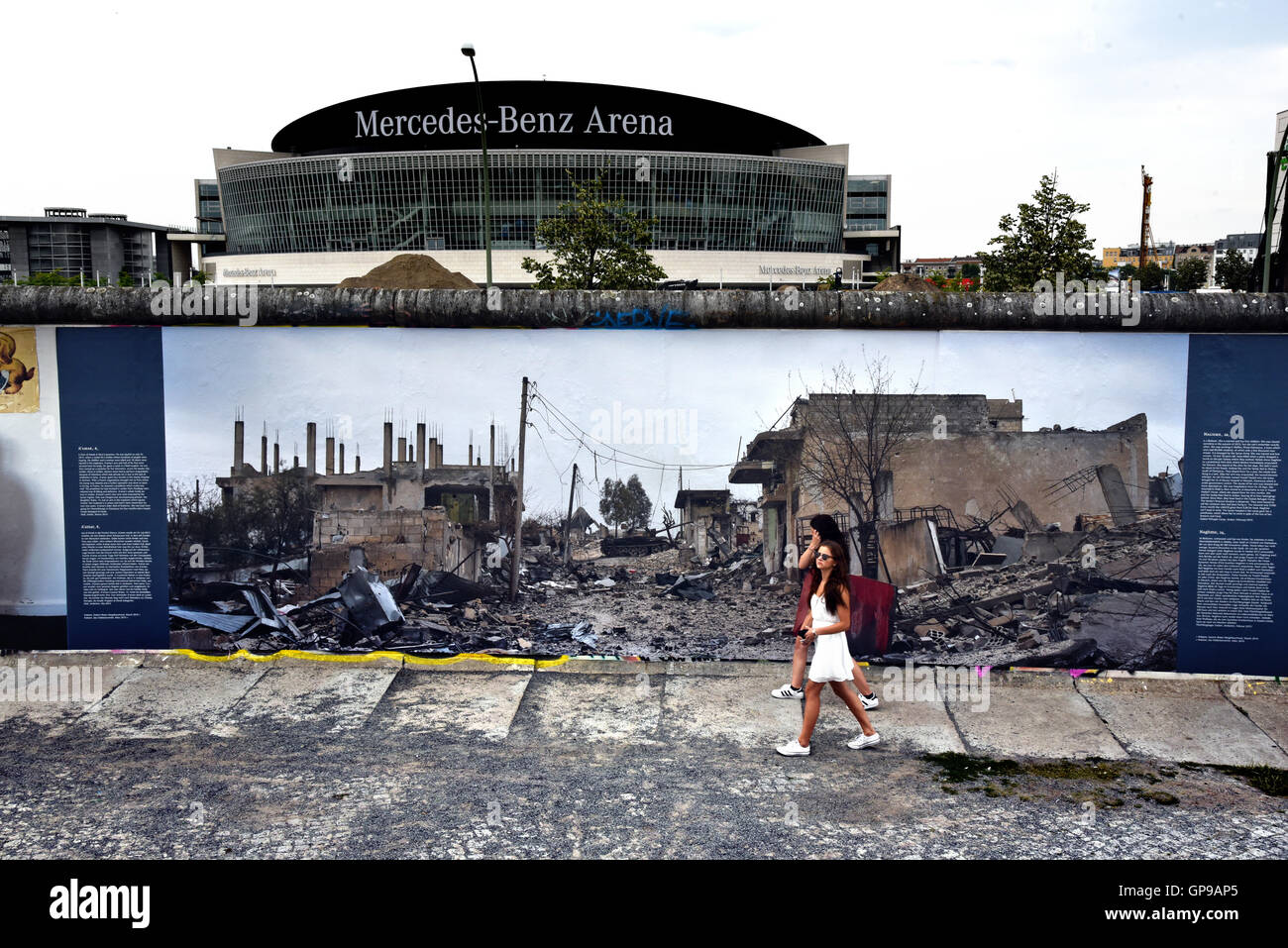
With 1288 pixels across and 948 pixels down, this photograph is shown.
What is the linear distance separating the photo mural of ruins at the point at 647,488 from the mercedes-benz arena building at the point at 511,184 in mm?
73454

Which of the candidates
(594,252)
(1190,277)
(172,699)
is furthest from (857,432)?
(1190,277)

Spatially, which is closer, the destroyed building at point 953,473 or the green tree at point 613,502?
the destroyed building at point 953,473

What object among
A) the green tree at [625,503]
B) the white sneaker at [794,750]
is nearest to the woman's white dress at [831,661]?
the white sneaker at [794,750]

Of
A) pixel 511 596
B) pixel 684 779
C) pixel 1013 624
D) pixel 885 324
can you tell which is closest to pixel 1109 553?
pixel 1013 624

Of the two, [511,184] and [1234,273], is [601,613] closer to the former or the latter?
[1234,273]

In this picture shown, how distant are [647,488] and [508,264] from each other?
264ft

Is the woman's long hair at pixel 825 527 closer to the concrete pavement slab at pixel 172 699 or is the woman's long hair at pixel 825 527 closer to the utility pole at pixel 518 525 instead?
the utility pole at pixel 518 525

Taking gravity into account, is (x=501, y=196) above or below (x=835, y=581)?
above

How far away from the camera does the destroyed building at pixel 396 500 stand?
7.91 metres

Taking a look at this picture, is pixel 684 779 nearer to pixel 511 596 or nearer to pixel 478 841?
pixel 478 841

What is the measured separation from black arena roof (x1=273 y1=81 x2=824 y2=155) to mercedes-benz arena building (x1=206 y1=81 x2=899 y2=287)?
0.12 m

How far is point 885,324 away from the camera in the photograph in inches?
299

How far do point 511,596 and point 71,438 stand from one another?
12.9 ft

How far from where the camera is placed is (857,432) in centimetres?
771
